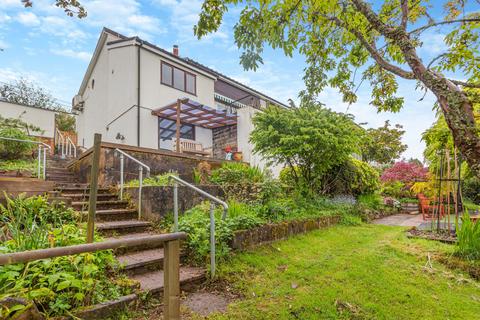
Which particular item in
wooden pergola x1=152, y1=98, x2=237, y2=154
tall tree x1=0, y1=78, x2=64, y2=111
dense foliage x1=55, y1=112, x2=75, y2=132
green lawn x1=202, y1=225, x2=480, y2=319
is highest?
tall tree x1=0, y1=78, x2=64, y2=111

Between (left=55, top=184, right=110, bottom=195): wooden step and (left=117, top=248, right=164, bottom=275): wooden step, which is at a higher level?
(left=55, top=184, right=110, bottom=195): wooden step

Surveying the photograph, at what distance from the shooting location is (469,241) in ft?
14.5

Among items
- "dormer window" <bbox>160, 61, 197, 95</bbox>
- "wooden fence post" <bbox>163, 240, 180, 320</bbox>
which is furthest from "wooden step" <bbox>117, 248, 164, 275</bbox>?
"dormer window" <bbox>160, 61, 197, 95</bbox>

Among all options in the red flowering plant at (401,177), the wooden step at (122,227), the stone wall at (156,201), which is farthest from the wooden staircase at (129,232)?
the red flowering plant at (401,177)

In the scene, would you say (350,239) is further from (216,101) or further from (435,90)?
(216,101)

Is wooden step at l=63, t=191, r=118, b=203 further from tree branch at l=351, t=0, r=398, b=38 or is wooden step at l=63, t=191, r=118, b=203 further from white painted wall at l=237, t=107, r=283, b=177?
white painted wall at l=237, t=107, r=283, b=177

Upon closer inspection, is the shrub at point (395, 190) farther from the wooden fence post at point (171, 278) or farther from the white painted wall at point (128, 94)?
the wooden fence post at point (171, 278)

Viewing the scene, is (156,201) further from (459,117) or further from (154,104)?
(154,104)

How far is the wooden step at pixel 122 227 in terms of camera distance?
4.42 meters

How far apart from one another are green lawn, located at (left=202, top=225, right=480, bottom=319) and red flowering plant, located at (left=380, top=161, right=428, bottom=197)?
864 centimetres

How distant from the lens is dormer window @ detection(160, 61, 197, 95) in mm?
14125

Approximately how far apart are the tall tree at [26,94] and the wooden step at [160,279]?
26.5 meters

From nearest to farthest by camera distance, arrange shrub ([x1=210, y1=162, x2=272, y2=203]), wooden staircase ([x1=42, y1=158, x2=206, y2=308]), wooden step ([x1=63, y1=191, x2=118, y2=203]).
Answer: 1. wooden staircase ([x1=42, y1=158, x2=206, y2=308])
2. wooden step ([x1=63, y1=191, x2=118, y2=203])
3. shrub ([x1=210, y1=162, x2=272, y2=203])

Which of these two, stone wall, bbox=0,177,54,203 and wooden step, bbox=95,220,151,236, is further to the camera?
wooden step, bbox=95,220,151,236
